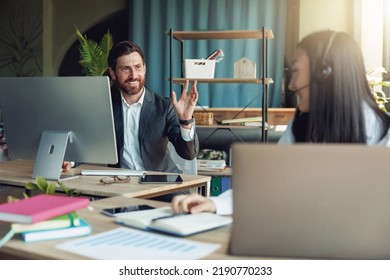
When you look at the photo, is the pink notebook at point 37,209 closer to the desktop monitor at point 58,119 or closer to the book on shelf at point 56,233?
the book on shelf at point 56,233

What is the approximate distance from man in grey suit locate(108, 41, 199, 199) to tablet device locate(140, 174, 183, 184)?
0.36 meters

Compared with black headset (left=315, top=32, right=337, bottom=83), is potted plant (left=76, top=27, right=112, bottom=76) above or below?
above

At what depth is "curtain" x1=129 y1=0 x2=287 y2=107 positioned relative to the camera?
4.32 meters

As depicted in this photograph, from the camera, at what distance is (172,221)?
115 centimetres

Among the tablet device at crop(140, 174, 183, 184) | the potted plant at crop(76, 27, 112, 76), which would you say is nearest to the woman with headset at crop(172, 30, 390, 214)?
the tablet device at crop(140, 174, 183, 184)

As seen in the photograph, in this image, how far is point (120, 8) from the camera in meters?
5.03

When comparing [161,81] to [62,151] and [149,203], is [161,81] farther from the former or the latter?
[149,203]

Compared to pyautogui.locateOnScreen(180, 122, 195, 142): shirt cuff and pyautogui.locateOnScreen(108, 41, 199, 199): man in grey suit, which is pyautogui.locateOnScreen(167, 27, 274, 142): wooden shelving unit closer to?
pyautogui.locateOnScreen(108, 41, 199, 199): man in grey suit

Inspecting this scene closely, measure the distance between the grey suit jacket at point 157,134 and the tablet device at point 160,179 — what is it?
14.2 inches

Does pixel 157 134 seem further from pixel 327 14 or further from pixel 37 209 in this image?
pixel 327 14

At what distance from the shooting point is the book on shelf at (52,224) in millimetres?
1111

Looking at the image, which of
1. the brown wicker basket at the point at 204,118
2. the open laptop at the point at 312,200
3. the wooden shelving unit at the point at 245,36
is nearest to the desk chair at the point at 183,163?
the wooden shelving unit at the point at 245,36

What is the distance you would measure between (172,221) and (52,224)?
27 cm
